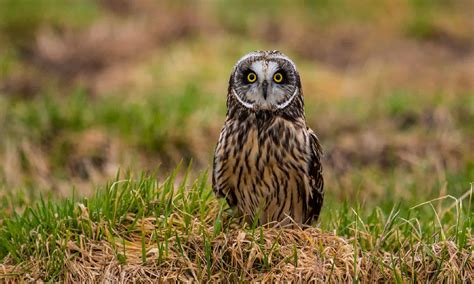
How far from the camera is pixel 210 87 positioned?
11789 mm

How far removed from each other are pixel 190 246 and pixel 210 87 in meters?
6.82

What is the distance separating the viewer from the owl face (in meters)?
5.23

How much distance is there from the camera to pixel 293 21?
16547 mm

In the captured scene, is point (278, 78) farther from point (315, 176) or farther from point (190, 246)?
point (190, 246)

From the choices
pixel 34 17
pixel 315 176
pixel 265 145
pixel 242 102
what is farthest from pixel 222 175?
pixel 34 17

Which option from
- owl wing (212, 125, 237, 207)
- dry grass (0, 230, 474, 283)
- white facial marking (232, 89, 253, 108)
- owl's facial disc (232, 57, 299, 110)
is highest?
owl's facial disc (232, 57, 299, 110)

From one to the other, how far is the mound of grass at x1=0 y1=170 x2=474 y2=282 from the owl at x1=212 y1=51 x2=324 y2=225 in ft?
0.54

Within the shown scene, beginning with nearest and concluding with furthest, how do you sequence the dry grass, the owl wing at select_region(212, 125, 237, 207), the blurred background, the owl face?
the dry grass
the owl face
the owl wing at select_region(212, 125, 237, 207)
the blurred background

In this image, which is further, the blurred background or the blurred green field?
the blurred background

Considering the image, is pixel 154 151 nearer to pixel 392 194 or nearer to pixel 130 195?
pixel 392 194

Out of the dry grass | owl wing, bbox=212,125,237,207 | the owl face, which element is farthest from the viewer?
owl wing, bbox=212,125,237,207

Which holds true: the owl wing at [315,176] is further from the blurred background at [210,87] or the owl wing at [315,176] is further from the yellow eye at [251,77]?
the yellow eye at [251,77]

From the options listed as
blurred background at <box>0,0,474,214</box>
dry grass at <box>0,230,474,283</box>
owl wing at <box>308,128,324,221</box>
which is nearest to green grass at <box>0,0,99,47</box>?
blurred background at <box>0,0,474,214</box>

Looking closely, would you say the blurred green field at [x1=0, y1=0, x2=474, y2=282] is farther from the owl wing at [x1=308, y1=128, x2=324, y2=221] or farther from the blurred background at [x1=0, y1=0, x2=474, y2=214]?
the owl wing at [x1=308, y1=128, x2=324, y2=221]
